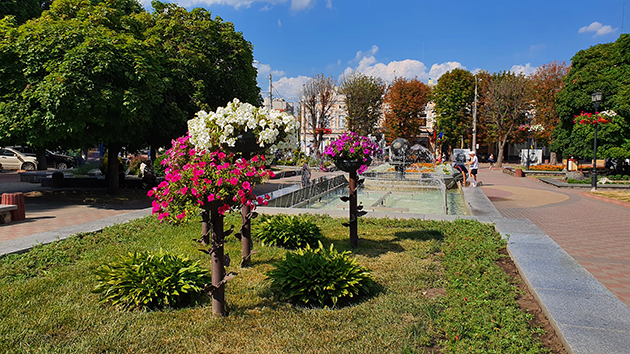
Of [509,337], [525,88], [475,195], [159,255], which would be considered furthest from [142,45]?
[525,88]

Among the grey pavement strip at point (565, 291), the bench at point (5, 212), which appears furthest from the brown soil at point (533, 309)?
the bench at point (5, 212)

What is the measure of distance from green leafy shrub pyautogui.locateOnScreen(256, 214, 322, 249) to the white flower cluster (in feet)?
5.38

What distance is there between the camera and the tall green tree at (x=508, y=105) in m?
40.1

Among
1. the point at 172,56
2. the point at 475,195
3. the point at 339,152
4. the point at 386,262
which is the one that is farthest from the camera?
the point at 172,56

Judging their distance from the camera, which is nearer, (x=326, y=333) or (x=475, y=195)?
(x=326, y=333)

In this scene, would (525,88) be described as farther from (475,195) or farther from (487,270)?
(487,270)

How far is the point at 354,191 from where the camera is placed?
643 centimetres

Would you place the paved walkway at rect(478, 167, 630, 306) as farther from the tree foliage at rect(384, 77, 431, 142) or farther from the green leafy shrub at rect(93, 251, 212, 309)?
the tree foliage at rect(384, 77, 431, 142)

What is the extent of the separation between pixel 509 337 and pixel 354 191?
3508mm

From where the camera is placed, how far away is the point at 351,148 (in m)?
6.19

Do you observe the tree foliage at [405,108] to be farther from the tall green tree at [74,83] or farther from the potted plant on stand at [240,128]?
the potted plant on stand at [240,128]

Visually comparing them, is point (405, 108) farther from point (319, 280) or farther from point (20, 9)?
point (319, 280)

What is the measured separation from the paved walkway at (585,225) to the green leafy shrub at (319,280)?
317cm

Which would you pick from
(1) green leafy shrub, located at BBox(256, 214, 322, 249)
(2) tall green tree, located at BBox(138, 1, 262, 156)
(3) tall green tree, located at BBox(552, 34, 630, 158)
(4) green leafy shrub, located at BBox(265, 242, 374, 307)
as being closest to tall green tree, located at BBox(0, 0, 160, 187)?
(2) tall green tree, located at BBox(138, 1, 262, 156)
